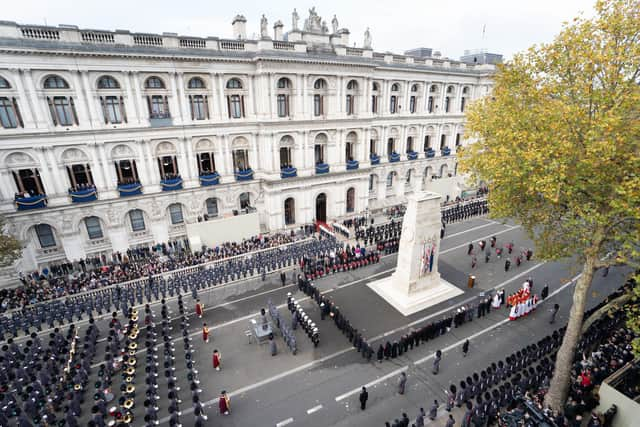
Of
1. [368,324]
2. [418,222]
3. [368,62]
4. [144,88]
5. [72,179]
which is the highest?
[368,62]

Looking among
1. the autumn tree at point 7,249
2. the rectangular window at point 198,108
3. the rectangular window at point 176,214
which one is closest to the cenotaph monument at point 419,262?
the rectangular window at point 176,214

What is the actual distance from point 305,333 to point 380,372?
4767 mm

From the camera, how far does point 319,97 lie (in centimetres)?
3081

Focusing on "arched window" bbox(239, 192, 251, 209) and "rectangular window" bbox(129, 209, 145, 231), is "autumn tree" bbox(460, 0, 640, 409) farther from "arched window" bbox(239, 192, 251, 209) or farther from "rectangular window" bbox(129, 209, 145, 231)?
"rectangular window" bbox(129, 209, 145, 231)

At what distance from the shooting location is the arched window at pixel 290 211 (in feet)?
106

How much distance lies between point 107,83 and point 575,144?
1152 inches

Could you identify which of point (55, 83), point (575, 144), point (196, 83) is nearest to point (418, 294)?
point (575, 144)

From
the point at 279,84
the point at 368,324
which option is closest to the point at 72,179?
the point at 279,84

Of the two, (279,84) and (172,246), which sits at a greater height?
(279,84)

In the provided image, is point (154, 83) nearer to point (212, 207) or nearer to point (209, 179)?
point (209, 179)

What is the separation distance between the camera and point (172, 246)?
93.5ft

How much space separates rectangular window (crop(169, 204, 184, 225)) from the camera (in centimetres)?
2834

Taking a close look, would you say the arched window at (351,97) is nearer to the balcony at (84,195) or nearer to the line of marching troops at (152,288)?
the line of marching troops at (152,288)

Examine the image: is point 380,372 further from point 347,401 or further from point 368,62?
point 368,62
